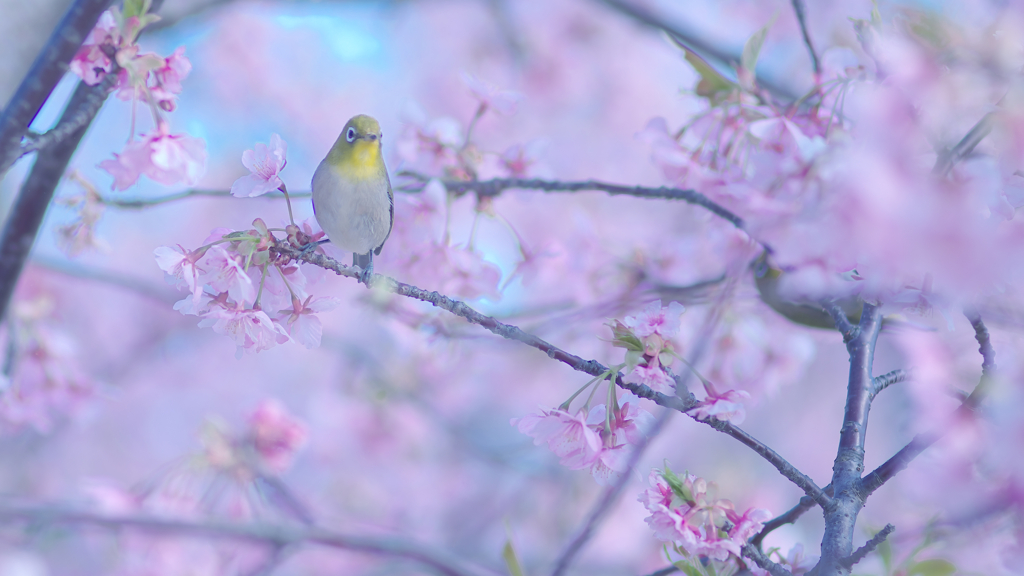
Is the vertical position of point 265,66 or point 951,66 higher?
point 265,66

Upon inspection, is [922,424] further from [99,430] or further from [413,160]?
[99,430]

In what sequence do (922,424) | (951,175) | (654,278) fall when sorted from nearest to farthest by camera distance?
(951,175)
(922,424)
(654,278)

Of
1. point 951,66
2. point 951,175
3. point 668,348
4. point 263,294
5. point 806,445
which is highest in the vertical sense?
point 806,445

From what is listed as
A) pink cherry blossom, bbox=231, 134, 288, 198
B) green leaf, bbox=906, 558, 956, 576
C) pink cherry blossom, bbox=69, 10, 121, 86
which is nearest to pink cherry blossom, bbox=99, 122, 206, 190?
pink cherry blossom, bbox=69, 10, 121, 86

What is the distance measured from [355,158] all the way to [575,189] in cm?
42

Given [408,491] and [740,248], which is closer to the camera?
[740,248]

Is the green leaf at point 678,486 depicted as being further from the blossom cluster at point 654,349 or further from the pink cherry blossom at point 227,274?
the pink cherry blossom at point 227,274

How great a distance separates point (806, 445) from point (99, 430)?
28.0ft

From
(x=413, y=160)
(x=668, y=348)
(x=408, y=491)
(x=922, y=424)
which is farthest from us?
(x=408, y=491)

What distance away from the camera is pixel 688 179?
4.07 feet

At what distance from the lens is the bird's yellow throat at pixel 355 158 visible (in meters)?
1.18

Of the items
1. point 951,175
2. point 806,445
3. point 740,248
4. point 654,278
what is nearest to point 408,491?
point 654,278

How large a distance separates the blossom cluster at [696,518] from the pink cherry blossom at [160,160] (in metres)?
0.84

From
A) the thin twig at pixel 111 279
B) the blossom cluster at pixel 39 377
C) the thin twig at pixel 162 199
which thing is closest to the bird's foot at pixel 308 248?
the thin twig at pixel 162 199
